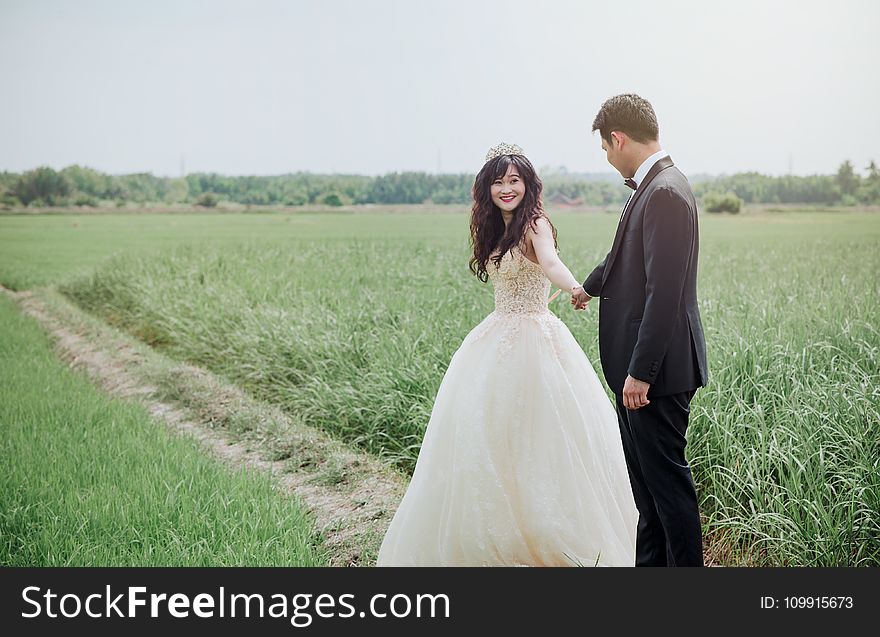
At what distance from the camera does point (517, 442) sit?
244 cm

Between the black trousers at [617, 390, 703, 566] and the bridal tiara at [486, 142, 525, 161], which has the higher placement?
the bridal tiara at [486, 142, 525, 161]

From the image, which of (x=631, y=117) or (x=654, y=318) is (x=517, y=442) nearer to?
(x=654, y=318)

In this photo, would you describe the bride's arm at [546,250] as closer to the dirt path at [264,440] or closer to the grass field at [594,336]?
the grass field at [594,336]

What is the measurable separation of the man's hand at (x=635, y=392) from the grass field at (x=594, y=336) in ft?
2.66

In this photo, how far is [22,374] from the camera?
5.40 meters

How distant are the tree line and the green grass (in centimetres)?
679

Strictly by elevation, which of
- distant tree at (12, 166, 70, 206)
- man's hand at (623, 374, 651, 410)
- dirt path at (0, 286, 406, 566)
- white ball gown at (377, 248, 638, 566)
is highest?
distant tree at (12, 166, 70, 206)

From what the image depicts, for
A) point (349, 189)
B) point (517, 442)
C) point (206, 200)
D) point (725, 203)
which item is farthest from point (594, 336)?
point (206, 200)

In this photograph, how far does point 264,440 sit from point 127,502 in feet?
3.36

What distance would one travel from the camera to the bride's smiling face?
242 cm

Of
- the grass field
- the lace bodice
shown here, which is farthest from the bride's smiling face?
the grass field

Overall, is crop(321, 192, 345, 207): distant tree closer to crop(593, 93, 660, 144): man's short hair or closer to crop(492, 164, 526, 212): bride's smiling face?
crop(492, 164, 526, 212): bride's smiling face
